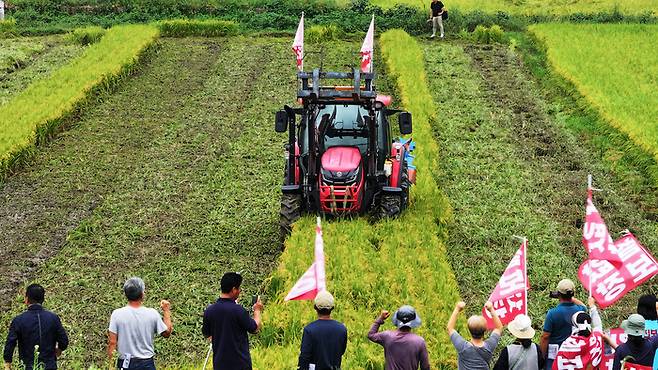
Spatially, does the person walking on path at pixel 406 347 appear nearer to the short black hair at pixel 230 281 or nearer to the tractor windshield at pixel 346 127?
the short black hair at pixel 230 281

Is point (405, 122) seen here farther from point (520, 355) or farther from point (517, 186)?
point (520, 355)

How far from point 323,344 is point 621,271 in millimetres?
3488

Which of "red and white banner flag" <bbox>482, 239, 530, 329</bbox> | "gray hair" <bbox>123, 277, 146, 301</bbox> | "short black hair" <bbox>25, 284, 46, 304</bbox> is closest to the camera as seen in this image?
"gray hair" <bbox>123, 277, 146, 301</bbox>

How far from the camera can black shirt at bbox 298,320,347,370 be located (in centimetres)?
881

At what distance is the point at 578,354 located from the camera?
889cm

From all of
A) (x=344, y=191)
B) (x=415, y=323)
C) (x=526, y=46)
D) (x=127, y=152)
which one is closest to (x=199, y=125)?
(x=127, y=152)

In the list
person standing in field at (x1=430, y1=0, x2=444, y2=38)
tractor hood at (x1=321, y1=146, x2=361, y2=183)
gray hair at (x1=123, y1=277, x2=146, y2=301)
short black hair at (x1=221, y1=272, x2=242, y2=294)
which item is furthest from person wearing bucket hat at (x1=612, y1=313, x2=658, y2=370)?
person standing in field at (x1=430, y1=0, x2=444, y2=38)

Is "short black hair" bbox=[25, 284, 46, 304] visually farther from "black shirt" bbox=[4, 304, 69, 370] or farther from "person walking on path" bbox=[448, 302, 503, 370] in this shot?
"person walking on path" bbox=[448, 302, 503, 370]

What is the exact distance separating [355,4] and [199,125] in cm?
1569

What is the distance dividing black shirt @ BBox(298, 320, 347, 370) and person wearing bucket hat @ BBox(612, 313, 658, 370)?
2330 mm

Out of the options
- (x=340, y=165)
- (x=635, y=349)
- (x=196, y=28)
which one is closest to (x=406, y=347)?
(x=635, y=349)

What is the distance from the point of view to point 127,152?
21594 mm

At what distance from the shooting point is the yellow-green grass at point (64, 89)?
21.0 metres

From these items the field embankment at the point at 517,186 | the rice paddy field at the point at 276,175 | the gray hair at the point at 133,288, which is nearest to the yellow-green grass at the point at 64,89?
the rice paddy field at the point at 276,175
